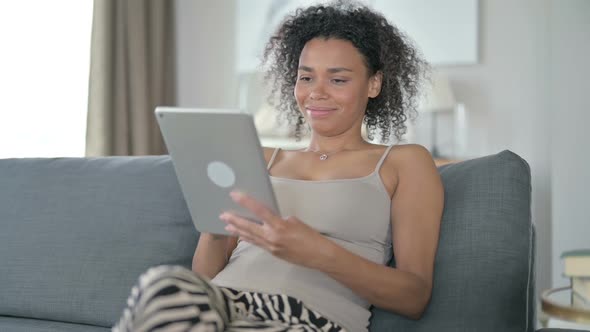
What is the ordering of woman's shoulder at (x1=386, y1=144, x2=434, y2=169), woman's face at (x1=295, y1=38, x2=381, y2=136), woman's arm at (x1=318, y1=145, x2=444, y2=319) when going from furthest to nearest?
woman's face at (x1=295, y1=38, x2=381, y2=136) < woman's shoulder at (x1=386, y1=144, x2=434, y2=169) < woman's arm at (x1=318, y1=145, x2=444, y2=319)

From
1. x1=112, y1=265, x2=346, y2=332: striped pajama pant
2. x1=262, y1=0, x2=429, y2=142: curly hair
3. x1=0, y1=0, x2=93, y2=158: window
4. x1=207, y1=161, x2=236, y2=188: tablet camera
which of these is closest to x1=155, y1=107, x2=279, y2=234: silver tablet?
x1=207, y1=161, x2=236, y2=188: tablet camera

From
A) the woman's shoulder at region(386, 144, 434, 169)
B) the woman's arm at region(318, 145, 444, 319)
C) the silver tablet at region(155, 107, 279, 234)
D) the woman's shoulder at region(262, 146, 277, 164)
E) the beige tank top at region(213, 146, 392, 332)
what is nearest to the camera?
the silver tablet at region(155, 107, 279, 234)

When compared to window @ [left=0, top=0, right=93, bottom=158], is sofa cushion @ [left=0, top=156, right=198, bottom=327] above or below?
below

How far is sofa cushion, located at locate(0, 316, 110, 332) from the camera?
1778mm

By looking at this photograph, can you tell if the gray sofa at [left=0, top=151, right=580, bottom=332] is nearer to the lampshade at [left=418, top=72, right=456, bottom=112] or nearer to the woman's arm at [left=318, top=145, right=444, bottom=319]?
the woman's arm at [left=318, top=145, right=444, bottom=319]

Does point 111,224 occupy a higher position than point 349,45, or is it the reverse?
point 349,45

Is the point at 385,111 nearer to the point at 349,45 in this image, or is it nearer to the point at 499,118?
the point at 349,45

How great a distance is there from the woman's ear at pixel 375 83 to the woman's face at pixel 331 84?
0.03 meters

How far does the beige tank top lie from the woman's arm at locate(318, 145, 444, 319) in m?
0.05

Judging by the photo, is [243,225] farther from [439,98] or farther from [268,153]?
[439,98]

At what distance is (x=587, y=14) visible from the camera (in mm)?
3475

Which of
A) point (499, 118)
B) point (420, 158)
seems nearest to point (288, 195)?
point (420, 158)

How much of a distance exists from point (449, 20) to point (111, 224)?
2708 millimetres

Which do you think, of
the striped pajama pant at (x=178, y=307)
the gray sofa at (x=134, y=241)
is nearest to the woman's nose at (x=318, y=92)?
the gray sofa at (x=134, y=241)
